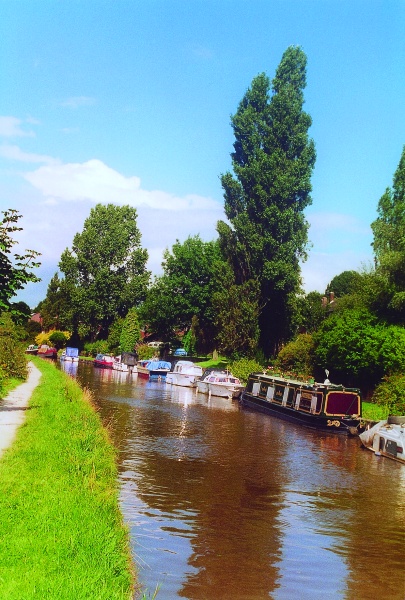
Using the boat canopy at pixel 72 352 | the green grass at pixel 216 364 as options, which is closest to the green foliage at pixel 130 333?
the boat canopy at pixel 72 352

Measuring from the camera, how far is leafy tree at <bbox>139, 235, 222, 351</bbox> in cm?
8056

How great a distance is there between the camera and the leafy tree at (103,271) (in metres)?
91.2

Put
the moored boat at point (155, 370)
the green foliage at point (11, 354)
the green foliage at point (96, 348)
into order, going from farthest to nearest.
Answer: the green foliage at point (96, 348)
the moored boat at point (155, 370)
the green foliage at point (11, 354)

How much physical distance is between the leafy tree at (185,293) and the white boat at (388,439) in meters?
51.7

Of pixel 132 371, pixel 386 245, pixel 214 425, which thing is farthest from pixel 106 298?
pixel 214 425

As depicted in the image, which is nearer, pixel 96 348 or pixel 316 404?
pixel 316 404

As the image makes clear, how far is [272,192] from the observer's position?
56062 millimetres

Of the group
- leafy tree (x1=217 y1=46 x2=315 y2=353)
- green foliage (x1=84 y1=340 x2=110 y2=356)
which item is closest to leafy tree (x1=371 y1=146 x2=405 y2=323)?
leafy tree (x1=217 y1=46 x2=315 y2=353)

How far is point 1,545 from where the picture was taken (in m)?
8.49

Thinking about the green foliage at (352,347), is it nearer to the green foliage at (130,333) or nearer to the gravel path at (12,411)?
the gravel path at (12,411)

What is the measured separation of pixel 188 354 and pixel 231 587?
77.7 m

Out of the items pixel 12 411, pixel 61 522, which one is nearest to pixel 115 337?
pixel 12 411

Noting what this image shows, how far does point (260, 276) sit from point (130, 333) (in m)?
34.0

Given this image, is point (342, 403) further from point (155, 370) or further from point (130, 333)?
point (130, 333)
